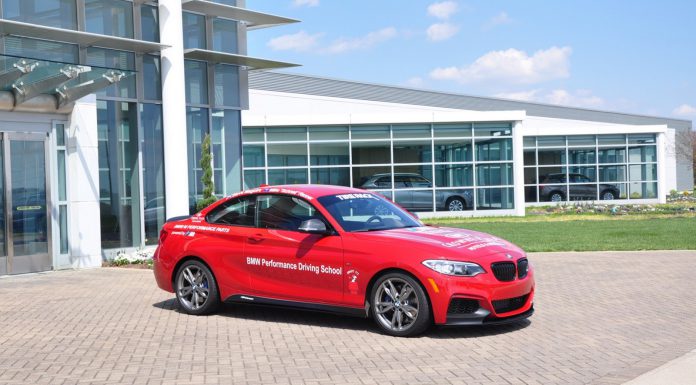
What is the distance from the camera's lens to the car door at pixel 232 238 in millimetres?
9961

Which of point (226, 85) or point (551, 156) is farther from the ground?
point (226, 85)

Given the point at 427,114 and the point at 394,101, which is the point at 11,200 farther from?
the point at 394,101

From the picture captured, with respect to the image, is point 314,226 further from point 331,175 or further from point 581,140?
point 581,140

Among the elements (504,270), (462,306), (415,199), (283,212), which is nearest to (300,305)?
(283,212)

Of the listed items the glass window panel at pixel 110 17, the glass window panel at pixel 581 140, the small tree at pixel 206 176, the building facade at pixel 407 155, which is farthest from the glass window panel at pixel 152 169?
the glass window panel at pixel 581 140

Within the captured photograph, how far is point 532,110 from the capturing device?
62.4 meters

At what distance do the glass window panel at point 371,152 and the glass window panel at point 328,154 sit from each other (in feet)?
1.15

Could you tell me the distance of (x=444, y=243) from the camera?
884cm

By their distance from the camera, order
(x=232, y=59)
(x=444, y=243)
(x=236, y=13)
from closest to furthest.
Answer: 1. (x=444, y=243)
2. (x=232, y=59)
3. (x=236, y=13)

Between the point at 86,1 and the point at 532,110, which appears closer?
the point at 86,1

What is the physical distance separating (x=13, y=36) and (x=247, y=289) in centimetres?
823

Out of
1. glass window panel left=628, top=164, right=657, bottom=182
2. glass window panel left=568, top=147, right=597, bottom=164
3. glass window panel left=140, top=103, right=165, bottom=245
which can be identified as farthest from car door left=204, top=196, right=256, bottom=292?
glass window panel left=628, top=164, right=657, bottom=182

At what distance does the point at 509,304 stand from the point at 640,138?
117 ft

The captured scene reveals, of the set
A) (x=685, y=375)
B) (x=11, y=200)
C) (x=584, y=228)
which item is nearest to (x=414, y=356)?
(x=685, y=375)
